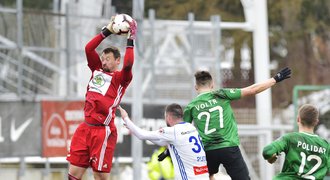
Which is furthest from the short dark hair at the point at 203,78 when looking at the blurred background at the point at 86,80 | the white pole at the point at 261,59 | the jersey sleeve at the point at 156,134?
the white pole at the point at 261,59

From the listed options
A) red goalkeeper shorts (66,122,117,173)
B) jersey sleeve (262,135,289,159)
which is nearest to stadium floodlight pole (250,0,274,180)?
red goalkeeper shorts (66,122,117,173)

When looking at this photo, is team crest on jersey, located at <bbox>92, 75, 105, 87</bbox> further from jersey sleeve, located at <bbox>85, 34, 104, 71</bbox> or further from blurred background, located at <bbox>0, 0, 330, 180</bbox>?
blurred background, located at <bbox>0, 0, 330, 180</bbox>

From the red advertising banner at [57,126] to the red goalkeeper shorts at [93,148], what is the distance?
5.52m

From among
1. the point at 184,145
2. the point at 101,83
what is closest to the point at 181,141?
the point at 184,145

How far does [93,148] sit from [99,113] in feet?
1.45

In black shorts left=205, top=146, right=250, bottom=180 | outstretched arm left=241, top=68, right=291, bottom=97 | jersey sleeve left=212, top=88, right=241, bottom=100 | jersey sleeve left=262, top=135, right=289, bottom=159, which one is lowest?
black shorts left=205, top=146, right=250, bottom=180

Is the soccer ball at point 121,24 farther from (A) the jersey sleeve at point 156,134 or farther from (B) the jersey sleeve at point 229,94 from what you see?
(B) the jersey sleeve at point 229,94

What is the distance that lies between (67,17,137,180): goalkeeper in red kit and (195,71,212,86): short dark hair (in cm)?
84

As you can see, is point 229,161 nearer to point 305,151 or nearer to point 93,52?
point 305,151

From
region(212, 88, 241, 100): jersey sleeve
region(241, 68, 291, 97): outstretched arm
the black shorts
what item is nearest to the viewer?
region(241, 68, 291, 97): outstretched arm

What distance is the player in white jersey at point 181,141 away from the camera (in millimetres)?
12133

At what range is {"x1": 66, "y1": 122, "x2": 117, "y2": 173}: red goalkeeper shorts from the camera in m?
12.5

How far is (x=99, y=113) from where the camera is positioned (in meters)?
12.5

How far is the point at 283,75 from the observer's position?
1197cm
